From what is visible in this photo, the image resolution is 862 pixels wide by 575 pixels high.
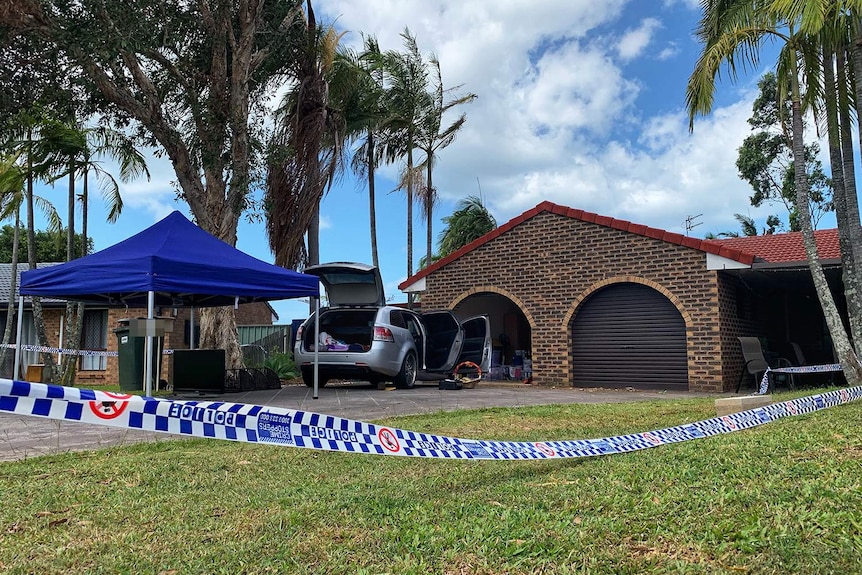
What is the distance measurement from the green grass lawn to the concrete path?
0.87 metres

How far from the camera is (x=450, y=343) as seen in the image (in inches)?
539

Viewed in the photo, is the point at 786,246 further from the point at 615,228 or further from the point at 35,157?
the point at 35,157

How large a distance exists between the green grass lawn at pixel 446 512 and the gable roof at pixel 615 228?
7753 mm

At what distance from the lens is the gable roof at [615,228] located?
495 inches

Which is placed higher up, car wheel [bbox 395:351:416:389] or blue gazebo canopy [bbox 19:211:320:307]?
blue gazebo canopy [bbox 19:211:320:307]

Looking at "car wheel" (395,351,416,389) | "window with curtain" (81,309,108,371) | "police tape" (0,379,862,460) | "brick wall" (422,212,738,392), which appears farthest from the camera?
"window with curtain" (81,309,108,371)

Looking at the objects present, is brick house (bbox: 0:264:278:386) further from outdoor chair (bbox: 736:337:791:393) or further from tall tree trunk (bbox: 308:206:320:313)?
outdoor chair (bbox: 736:337:791:393)

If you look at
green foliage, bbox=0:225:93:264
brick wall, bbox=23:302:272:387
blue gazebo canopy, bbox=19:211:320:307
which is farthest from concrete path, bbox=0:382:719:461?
green foliage, bbox=0:225:93:264

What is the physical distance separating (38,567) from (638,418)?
6.21 meters

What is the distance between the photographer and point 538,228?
15.0m

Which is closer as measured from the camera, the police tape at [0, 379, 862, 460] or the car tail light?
the police tape at [0, 379, 862, 460]

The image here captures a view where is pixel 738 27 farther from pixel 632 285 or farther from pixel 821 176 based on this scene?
pixel 821 176

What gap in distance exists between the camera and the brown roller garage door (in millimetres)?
13445

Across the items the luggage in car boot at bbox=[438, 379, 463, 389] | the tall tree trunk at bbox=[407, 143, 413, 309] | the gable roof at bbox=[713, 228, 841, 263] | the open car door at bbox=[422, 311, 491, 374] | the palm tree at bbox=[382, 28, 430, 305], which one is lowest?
the luggage in car boot at bbox=[438, 379, 463, 389]
